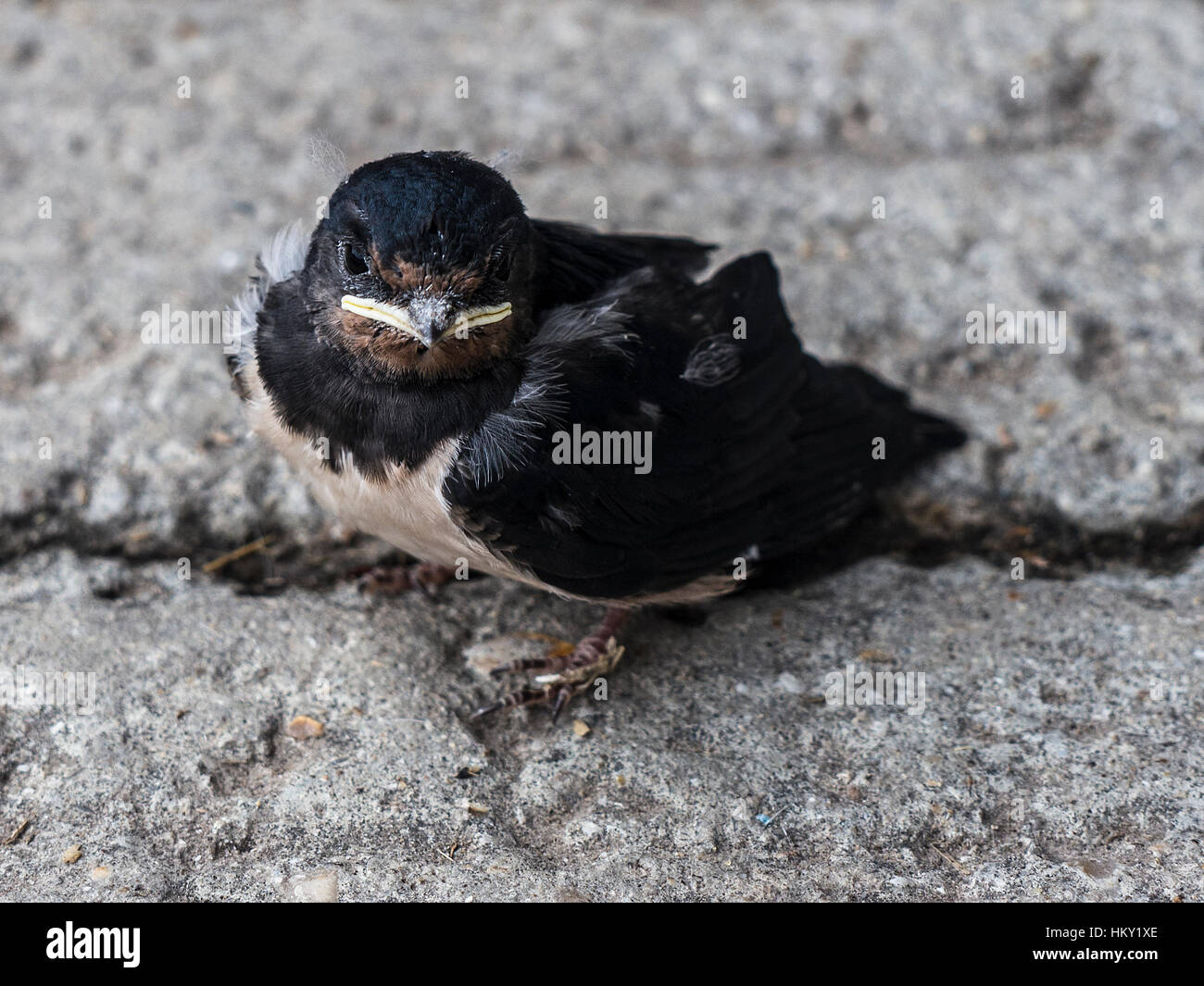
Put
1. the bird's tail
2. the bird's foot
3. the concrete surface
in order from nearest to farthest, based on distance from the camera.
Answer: the concrete surface, the bird's foot, the bird's tail

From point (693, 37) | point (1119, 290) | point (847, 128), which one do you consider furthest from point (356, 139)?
point (1119, 290)

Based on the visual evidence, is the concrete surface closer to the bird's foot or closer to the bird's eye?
the bird's foot

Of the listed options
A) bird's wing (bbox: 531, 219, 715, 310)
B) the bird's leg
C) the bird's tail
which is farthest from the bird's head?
the bird's tail

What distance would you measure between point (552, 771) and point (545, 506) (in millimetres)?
640

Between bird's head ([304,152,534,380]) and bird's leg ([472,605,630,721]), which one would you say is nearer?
bird's head ([304,152,534,380])

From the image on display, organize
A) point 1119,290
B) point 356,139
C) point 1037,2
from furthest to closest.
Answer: point 1037,2 < point 356,139 < point 1119,290

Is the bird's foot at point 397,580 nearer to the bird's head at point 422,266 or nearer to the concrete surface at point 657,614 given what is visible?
the concrete surface at point 657,614

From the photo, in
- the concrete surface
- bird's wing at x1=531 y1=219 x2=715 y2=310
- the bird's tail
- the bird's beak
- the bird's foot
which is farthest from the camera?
the bird's tail

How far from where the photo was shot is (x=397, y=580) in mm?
3555

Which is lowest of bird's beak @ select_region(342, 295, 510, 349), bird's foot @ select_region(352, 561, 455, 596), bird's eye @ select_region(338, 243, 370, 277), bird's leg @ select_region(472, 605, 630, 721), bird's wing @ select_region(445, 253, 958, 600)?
bird's leg @ select_region(472, 605, 630, 721)

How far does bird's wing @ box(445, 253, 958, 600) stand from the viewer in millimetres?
2934

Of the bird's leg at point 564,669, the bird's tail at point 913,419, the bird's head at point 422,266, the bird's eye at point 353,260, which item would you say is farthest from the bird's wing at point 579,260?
the bird's leg at point 564,669

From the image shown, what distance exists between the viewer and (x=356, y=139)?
5.05 meters
